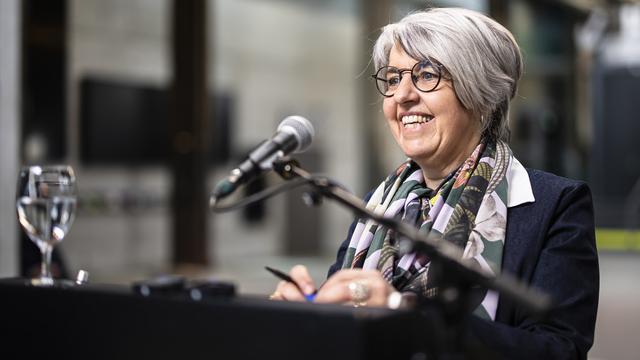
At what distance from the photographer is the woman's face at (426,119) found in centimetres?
192

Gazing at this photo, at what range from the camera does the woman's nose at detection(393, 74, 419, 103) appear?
1.92 metres

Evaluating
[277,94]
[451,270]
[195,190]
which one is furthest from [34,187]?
[277,94]

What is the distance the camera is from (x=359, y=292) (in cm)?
133

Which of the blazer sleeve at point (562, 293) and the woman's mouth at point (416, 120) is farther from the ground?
the woman's mouth at point (416, 120)

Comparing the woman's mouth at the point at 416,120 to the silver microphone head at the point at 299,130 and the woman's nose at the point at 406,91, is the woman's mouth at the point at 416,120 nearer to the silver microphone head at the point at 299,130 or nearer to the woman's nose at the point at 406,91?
the woman's nose at the point at 406,91

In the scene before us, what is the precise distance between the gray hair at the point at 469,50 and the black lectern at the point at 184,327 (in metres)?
0.85

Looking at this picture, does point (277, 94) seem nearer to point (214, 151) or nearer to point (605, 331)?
point (214, 151)

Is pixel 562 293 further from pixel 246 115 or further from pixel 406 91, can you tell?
pixel 246 115

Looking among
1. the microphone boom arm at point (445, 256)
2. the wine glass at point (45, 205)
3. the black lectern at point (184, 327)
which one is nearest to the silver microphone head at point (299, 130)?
the microphone boom arm at point (445, 256)

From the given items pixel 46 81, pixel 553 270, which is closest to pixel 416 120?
pixel 553 270

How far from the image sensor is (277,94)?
12188 mm

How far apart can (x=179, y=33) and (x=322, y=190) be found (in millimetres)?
8661

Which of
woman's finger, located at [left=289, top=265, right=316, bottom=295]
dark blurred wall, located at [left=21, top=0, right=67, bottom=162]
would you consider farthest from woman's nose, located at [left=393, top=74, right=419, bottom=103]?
dark blurred wall, located at [left=21, top=0, right=67, bottom=162]

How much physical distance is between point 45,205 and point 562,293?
42.2 inches
